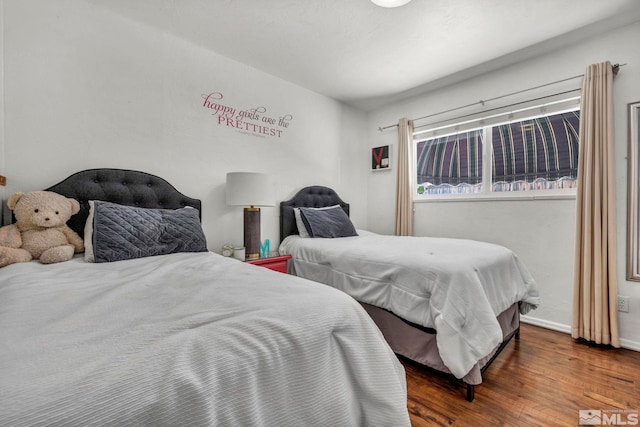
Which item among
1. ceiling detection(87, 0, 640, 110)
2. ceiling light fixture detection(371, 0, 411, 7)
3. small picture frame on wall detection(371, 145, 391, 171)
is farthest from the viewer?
small picture frame on wall detection(371, 145, 391, 171)

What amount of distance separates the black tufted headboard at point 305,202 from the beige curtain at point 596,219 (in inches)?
88.7

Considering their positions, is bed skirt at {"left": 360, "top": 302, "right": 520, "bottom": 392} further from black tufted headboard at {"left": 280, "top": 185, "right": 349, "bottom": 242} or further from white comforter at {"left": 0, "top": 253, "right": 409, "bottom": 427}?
black tufted headboard at {"left": 280, "top": 185, "right": 349, "bottom": 242}

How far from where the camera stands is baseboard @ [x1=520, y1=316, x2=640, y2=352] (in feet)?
6.94

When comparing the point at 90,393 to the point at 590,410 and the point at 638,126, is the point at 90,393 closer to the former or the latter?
the point at 590,410

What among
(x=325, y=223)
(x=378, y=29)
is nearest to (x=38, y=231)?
(x=325, y=223)

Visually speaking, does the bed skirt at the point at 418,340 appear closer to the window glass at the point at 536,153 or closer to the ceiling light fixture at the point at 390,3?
the window glass at the point at 536,153

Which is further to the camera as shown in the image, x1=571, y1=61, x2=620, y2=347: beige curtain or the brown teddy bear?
x1=571, y1=61, x2=620, y2=347: beige curtain

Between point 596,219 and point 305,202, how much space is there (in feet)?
8.27

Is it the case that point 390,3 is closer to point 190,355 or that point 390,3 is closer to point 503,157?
point 503,157

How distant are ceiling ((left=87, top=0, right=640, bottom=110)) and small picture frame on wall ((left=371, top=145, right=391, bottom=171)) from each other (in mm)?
1046

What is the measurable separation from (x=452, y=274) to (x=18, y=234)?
7.67 ft

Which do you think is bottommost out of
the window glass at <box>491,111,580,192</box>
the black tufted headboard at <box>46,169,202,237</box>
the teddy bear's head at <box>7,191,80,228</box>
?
the teddy bear's head at <box>7,191,80,228</box>

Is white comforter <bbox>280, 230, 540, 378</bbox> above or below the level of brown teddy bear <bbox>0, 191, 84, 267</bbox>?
below
